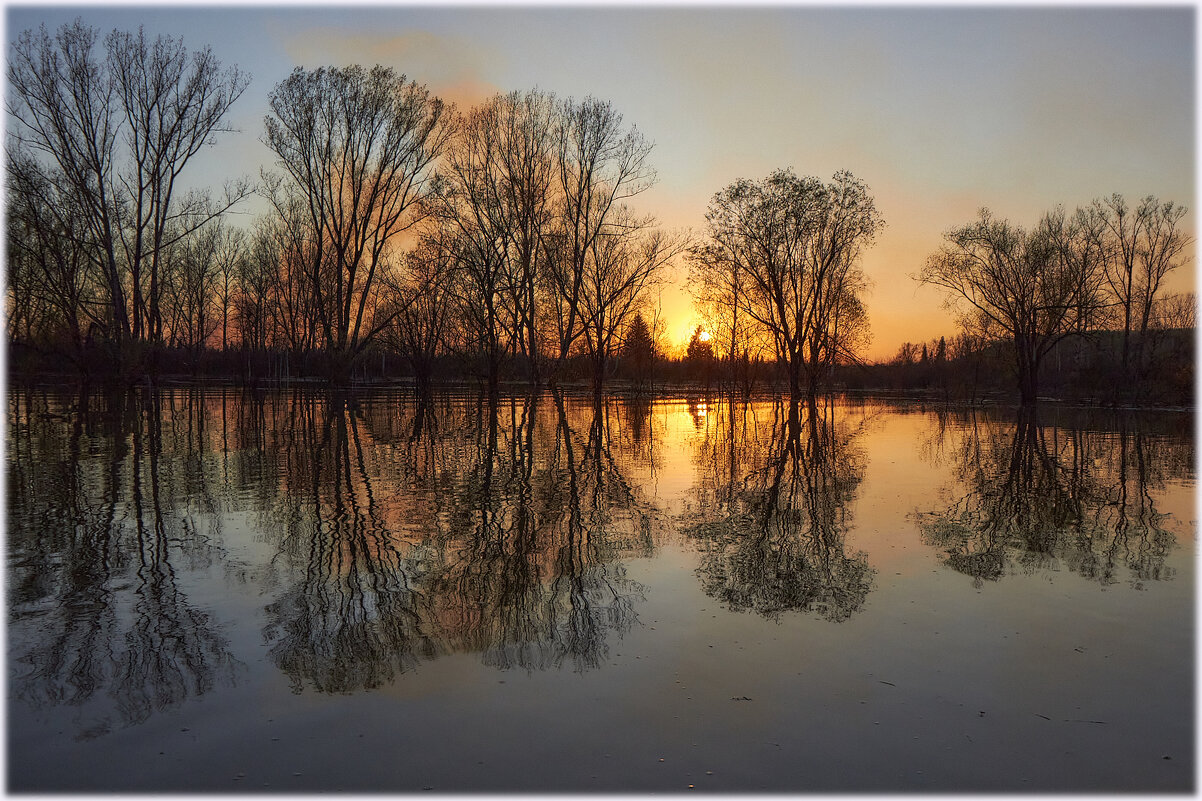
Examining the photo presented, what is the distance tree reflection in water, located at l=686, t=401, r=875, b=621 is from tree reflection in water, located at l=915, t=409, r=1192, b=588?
874mm

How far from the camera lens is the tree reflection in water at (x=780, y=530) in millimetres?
4645

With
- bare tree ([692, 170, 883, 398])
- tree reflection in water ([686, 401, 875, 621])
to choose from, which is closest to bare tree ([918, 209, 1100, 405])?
bare tree ([692, 170, 883, 398])

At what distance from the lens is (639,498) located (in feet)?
26.6

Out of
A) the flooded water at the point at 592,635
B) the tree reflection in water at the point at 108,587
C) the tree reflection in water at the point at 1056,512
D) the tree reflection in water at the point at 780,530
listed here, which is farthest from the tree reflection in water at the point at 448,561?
the tree reflection in water at the point at 1056,512

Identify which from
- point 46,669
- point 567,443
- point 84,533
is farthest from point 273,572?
point 567,443

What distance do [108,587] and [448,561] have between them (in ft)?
6.65

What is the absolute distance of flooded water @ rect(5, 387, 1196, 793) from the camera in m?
2.68

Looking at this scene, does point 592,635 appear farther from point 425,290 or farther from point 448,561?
point 425,290

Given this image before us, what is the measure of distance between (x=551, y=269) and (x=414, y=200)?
682 centimetres

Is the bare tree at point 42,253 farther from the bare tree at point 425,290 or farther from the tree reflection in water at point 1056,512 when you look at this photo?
the tree reflection in water at point 1056,512

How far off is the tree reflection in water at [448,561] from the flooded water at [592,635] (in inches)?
1.2

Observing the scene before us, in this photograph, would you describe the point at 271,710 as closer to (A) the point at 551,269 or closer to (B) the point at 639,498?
(B) the point at 639,498

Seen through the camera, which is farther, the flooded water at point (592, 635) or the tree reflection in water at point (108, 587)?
the tree reflection in water at point (108, 587)

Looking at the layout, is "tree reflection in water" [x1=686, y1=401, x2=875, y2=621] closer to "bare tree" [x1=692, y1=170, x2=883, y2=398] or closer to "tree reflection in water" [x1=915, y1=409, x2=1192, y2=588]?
"tree reflection in water" [x1=915, y1=409, x2=1192, y2=588]
